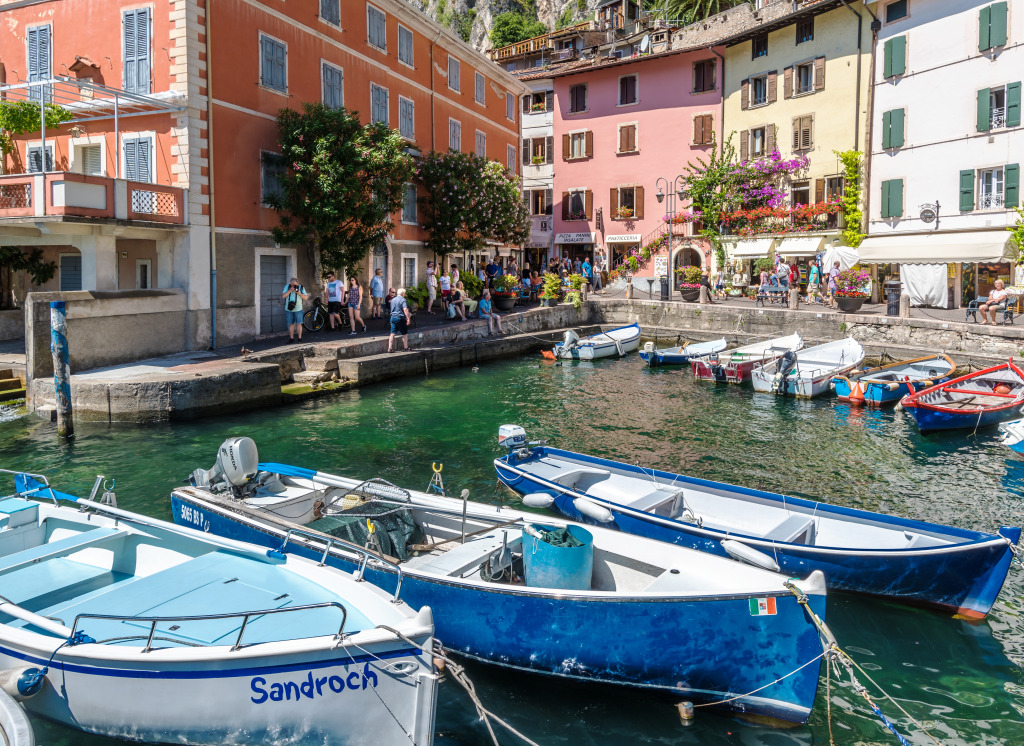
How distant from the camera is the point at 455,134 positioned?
3478 cm

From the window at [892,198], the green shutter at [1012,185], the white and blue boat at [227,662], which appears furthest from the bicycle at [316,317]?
the green shutter at [1012,185]

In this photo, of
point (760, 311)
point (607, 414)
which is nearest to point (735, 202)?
point (760, 311)

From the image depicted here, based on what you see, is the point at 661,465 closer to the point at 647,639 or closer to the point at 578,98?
the point at 647,639

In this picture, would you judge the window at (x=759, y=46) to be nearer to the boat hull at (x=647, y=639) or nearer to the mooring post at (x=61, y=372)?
the mooring post at (x=61, y=372)

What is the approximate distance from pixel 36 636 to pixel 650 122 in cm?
4092

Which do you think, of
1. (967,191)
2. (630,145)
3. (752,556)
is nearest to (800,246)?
(967,191)

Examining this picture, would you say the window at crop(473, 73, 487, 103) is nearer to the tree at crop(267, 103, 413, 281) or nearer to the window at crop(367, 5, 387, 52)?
the window at crop(367, 5, 387, 52)

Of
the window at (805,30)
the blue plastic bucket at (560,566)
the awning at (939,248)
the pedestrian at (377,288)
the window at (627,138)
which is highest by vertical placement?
the window at (805,30)

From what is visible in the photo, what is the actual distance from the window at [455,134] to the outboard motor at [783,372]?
697 inches

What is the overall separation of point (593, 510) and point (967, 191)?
1050 inches

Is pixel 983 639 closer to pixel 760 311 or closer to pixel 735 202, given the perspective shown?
pixel 760 311

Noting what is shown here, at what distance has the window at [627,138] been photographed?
43.0 metres

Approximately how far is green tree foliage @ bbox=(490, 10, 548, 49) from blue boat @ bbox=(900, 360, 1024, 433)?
5726cm

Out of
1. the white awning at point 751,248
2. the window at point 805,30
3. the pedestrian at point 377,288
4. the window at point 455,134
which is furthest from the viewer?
the white awning at point 751,248
